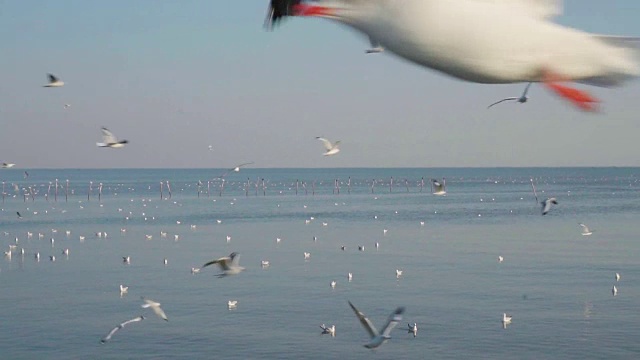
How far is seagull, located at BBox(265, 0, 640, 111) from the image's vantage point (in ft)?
4.45

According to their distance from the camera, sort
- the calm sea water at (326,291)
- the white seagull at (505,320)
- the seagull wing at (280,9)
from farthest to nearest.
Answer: the white seagull at (505,320), the calm sea water at (326,291), the seagull wing at (280,9)

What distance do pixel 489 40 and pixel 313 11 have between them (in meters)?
0.27

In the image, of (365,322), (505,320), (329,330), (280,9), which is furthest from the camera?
(505,320)

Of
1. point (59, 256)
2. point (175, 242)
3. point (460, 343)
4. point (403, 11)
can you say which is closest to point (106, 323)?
point (460, 343)

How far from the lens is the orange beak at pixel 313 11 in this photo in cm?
133

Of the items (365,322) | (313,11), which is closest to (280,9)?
(313,11)

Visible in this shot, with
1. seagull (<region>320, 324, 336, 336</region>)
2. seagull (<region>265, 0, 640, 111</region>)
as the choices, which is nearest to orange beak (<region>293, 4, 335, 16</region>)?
seagull (<region>265, 0, 640, 111</region>)

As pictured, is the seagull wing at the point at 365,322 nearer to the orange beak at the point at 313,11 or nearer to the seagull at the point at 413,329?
the orange beak at the point at 313,11

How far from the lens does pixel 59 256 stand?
58.4 metres

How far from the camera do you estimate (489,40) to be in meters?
1.40

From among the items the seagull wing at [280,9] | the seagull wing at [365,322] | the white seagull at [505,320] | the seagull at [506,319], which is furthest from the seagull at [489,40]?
the seagull at [506,319]

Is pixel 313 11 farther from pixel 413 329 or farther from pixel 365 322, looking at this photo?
pixel 413 329

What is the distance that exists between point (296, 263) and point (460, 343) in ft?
72.6

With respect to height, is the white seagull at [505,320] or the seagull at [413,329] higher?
the white seagull at [505,320]
